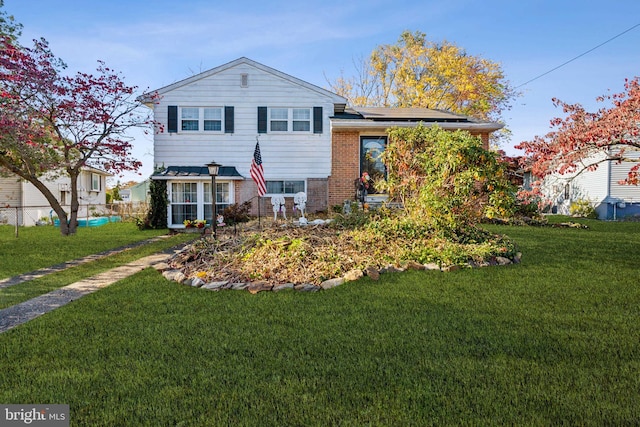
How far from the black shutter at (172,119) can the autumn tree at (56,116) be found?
6.61ft

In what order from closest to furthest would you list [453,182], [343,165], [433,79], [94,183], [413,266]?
[413,266]
[453,182]
[343,165]
[433,79]
[94,183]

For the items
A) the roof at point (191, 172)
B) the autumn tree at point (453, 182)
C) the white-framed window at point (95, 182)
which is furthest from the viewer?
the white-framed window at point (95, 182)

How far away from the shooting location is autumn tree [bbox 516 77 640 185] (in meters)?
5.57

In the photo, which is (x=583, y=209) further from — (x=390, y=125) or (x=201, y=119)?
(x=201, y=119)

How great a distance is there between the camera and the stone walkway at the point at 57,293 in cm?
445

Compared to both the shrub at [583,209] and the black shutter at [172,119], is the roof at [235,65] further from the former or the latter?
the shrub at [583,209]

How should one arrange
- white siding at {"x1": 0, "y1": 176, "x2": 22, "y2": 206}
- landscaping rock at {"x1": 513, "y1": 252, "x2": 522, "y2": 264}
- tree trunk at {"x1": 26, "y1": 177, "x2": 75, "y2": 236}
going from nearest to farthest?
1. landscaping rock at {"x1": 513, "y1": 252, "x2": 522, "y2": 264}
2. tree trunk at {"x1": 26, "y1": 177, "x2": 75, "y2": 236}
3. white siding at {"x1": 0, "y1": 176, "x2": 22, "y2": 206}

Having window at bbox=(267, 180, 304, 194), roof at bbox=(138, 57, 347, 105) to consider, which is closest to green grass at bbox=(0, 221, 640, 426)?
window at bbox=(267, 180, 304, 194)

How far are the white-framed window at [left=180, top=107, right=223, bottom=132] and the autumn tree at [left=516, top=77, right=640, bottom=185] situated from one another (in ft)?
39.4

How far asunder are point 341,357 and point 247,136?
1353cm

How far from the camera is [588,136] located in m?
5.64

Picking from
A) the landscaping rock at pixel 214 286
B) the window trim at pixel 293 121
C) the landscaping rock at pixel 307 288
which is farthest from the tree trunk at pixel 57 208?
the landscaping rock at pixel 307 288

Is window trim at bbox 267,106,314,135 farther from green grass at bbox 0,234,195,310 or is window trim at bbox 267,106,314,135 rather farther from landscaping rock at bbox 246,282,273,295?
landscaping rock at bbox 246,282,273,295

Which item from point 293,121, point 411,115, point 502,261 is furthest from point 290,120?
point 502,261
